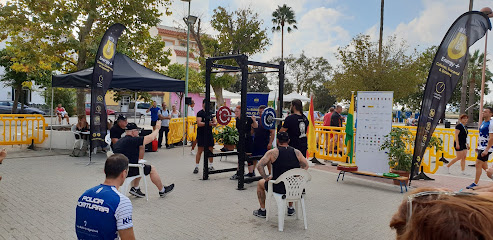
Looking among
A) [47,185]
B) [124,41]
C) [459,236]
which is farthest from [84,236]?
[124,41]

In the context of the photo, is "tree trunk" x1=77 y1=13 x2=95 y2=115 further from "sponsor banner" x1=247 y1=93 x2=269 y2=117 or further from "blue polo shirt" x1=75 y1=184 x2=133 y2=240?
"blue polo shirt" x1=75 y1=184 x2=133 y2=240

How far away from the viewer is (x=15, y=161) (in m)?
10.3

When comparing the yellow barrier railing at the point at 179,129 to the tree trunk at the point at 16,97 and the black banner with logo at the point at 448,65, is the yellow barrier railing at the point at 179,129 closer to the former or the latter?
the black banner with logo at the point at 448,65

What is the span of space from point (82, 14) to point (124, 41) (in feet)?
5.65

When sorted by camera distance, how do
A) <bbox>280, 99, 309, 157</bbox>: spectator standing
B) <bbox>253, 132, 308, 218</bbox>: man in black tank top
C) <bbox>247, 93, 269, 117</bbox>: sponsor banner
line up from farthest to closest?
<bbox>247, 93, 269, 117</bbox>: sponsor banner
<bbox>280, 99, 309, 157</bbox>: spectator standing
<bbox>253, 132, 308, 218</bbox>: man in black tank top

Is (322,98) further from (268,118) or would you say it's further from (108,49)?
(268,118)

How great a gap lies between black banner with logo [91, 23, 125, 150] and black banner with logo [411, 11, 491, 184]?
24.5ft

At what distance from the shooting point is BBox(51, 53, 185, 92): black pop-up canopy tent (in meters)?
10.9

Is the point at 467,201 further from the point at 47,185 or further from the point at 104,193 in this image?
the point at 47,185

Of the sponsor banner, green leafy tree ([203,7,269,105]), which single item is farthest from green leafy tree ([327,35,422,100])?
the sponsor banner

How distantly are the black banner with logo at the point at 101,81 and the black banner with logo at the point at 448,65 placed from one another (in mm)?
7472

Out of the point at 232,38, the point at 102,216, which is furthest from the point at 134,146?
the point at 232,38

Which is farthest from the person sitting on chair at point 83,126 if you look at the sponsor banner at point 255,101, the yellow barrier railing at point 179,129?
the sponsor banner at point 255,101

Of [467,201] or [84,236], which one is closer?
[467,201]
